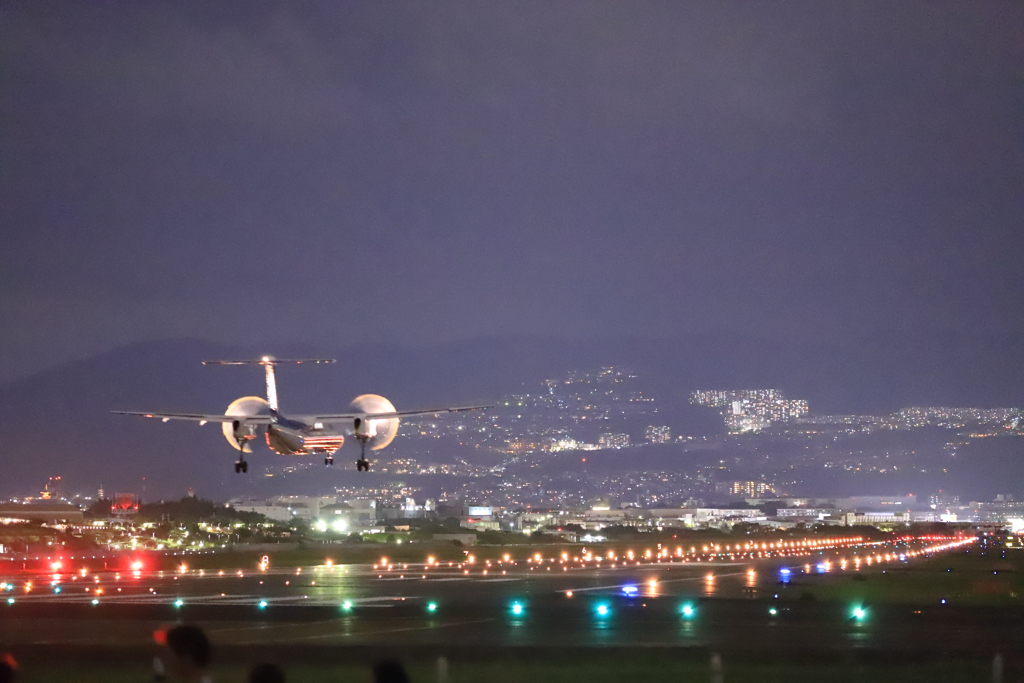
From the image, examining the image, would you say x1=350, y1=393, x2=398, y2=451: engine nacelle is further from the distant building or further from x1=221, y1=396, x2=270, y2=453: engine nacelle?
the distant building

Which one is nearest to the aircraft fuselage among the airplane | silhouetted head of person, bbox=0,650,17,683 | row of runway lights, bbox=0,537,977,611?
the airplane

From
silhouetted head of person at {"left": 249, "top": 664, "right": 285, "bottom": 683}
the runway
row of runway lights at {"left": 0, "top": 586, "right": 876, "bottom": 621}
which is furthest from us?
row of runway lights at {"left": 0, "top": 586, "right": 876, "bottom": 621}

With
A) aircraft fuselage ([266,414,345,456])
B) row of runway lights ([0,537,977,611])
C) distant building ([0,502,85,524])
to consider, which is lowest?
row of runway lights ([0,537,977,611])

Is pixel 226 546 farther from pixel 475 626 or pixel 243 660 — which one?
pixel 243 660

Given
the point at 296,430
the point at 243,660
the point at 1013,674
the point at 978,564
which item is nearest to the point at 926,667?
the point at 1013,674

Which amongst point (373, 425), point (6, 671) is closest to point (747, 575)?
point (373, 425)

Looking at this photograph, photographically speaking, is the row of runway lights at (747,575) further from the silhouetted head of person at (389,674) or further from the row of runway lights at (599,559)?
the silhouetted head of person at (389,674)

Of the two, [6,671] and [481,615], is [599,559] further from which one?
[6,671]
